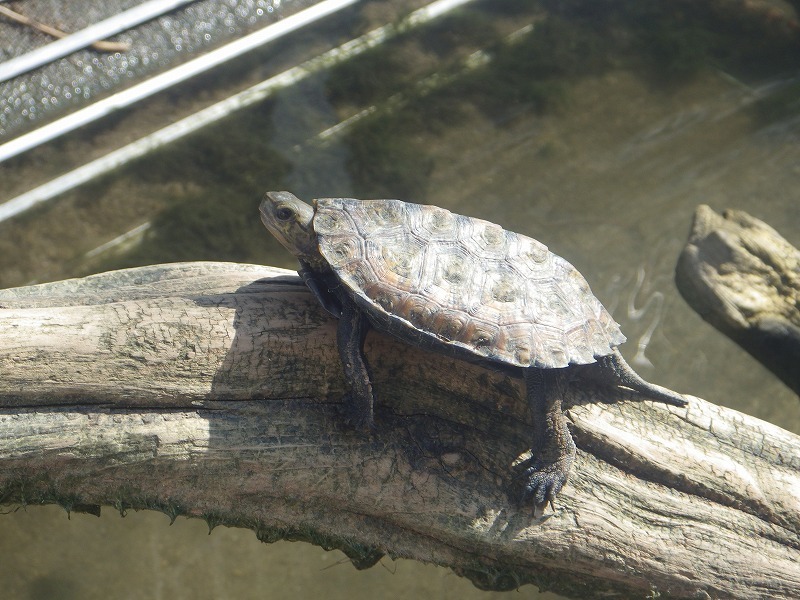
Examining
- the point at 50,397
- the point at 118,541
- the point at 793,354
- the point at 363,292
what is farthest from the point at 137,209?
the point at 793,354

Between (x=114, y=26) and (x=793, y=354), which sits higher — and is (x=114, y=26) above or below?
above

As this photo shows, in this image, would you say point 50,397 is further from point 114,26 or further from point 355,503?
point 114,26

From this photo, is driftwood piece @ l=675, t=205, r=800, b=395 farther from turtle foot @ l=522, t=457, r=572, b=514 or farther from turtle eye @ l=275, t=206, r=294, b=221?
turtle eye @ l=275, t=206, r=294, b=221

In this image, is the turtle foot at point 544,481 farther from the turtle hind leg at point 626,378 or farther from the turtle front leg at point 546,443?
the turtle hind leg at point 626,378

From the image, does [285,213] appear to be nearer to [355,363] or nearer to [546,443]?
[355,363]

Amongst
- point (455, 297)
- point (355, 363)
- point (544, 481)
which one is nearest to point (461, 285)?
point (455, 297)

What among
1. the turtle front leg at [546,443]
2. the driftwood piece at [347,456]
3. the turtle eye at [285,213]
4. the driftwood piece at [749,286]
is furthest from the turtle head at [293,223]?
the driftwood piece at [749,286]
